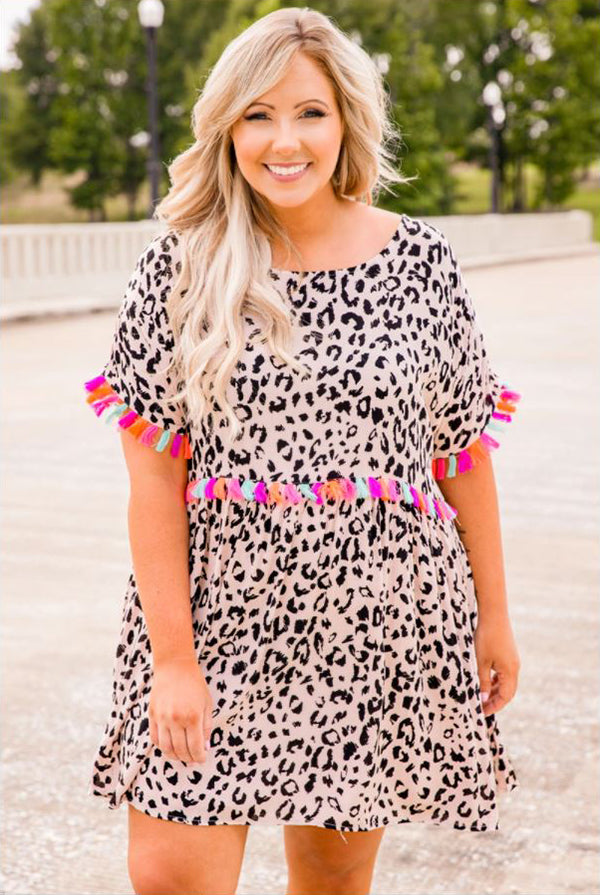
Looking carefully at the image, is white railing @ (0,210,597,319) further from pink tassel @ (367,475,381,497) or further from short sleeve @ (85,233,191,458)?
pink tassel @ (367,475,381,497)

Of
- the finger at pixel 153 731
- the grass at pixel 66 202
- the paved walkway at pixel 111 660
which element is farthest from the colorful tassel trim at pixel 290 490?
the grass at pixel 66 202

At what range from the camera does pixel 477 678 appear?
8.60 feet

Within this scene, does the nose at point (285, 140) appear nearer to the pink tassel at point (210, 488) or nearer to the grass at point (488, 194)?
the pink tassel at point (210, 488)

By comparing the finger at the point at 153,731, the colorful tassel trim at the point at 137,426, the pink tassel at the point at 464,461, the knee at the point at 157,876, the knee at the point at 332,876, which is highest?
the colorful tassel trim at the point at 137,426

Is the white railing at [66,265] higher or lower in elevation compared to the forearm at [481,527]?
lower

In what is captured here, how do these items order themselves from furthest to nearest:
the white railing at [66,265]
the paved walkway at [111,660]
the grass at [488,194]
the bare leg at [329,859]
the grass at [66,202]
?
the grass at [488,194], the grass at [66,202], the white railing at [66,265], the paved walkway at [111,660], the bare leg at [329,859]

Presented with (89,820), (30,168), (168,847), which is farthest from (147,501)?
(30,168)

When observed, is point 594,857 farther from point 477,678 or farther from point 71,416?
point 71,416

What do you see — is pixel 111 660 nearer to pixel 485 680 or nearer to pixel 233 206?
pixel 485 680

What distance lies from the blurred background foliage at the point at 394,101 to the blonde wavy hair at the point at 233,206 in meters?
48.3

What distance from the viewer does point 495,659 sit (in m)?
2.69

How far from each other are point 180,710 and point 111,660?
10.3 ft

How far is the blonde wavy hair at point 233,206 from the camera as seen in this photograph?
2.34m

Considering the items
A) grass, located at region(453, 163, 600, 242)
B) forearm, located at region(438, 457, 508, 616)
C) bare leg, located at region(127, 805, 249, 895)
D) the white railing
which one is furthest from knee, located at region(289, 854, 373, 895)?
grass, located at region(453, 163, 600, 242)
